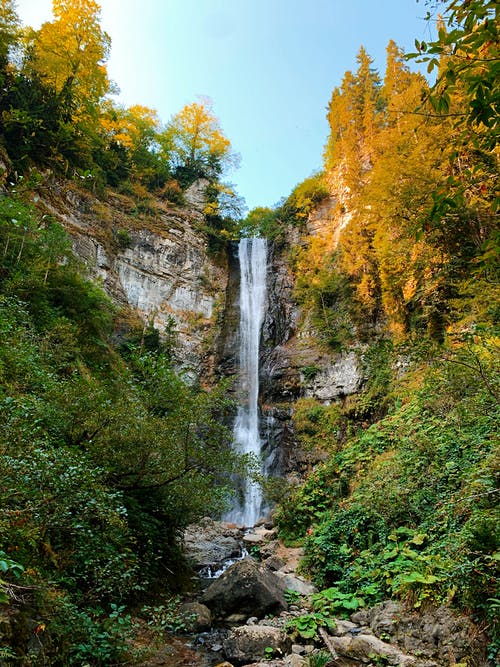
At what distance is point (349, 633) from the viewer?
5.52m

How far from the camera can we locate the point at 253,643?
211 inches

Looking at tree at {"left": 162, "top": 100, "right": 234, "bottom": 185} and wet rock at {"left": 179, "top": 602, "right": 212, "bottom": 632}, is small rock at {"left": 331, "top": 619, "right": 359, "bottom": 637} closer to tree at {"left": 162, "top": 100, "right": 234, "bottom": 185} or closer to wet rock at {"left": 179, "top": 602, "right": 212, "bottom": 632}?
wet rock at {"left": 179, "top": 602, "right": 212, "bottom": 632}

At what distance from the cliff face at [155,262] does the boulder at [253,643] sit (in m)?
15.1

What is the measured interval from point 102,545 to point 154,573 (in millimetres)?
3180

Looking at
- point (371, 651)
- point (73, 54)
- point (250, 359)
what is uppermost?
point (73, 54)

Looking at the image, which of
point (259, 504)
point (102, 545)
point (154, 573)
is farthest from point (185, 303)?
point (102, 545)

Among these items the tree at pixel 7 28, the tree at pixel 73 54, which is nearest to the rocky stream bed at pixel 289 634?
the tree at pixel 73 54

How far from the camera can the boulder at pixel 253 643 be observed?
206 inches

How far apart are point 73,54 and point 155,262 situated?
10004mm

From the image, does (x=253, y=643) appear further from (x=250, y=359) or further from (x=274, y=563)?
(x=250, y=359)

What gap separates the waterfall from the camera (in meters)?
15.5

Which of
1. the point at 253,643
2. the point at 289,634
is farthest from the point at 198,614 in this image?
the point at 289,634

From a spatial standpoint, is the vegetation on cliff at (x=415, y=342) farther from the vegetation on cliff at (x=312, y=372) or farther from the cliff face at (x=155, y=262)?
the cliff face at (x=155, y=262)

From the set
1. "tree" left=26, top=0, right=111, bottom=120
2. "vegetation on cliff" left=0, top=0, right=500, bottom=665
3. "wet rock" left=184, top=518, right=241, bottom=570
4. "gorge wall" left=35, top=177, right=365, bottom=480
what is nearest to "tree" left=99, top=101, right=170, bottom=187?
"vegetation on cliff" left=0, top=0, right=500, bottom=665
